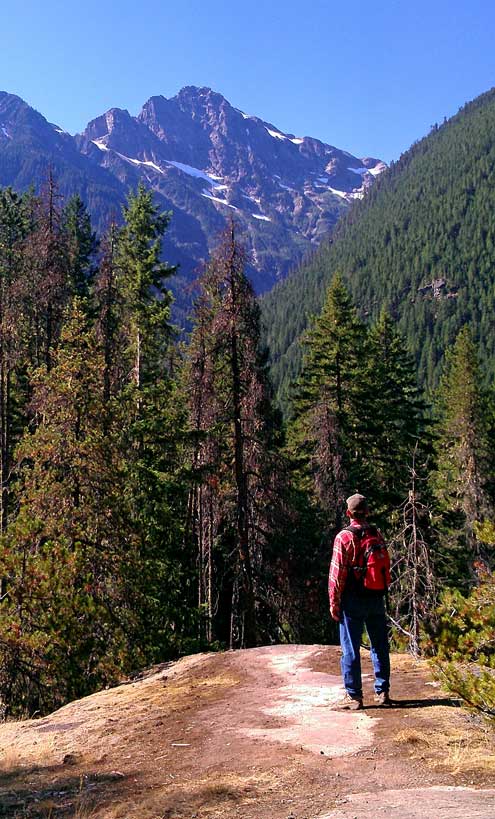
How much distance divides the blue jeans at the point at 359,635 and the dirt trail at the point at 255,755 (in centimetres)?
32

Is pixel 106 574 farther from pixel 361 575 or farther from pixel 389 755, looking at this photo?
pixel 389 755

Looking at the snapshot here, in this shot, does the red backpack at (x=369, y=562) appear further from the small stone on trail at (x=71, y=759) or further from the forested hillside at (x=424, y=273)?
the forested hillside at (x=424, y=273)

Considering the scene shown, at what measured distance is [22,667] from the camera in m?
13.0

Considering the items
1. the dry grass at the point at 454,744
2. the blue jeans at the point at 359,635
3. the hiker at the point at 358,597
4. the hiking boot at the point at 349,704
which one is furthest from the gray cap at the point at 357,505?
the dry grass at the point at 454,744

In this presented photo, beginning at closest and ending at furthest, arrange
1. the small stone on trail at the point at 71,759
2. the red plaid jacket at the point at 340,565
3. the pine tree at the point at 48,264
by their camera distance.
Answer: the small stone on trail at the point at 71,759
the red plaid jacket at the point at 340,565
the pine tree at the point at 48,264

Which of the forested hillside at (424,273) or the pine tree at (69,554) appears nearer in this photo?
the pine tree at (69,554)

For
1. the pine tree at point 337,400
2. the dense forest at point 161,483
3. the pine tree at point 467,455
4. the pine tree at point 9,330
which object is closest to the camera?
the dense forest at point 161,483

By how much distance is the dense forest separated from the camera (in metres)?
13.2

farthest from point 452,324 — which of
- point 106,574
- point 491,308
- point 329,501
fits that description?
point 106,574

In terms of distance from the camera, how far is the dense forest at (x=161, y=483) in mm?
13250

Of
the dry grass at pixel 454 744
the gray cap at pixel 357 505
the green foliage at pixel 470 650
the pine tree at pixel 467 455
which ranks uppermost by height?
the pine tree at pixel 467 455

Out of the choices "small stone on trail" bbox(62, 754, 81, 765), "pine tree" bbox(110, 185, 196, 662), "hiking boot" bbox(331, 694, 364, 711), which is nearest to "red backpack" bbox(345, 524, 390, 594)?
"hiking boot" bbox(331, 694, 364, 711)

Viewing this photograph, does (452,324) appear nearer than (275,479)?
No

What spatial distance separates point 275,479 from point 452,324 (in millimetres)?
129099
